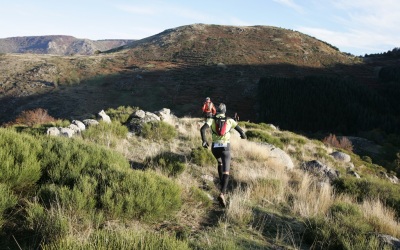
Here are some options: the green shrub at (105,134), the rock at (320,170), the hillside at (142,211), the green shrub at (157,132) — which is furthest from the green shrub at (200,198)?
the rock at (320,170)

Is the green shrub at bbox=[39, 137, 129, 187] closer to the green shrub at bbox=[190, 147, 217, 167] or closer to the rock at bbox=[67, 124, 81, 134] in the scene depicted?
the green shrub at bbox=[190, 147, 217, 167]

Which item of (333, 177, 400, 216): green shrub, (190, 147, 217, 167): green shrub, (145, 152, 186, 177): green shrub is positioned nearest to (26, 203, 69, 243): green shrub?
(145, 152, 186, 177): green shrub

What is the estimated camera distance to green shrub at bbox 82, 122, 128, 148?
10.8m

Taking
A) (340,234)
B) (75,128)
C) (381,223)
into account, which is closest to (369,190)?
(381,223)

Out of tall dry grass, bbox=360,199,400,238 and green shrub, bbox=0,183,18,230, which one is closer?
green shrub, bbox=0,183,18,230

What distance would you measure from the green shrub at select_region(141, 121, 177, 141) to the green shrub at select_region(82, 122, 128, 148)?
0.81 meters

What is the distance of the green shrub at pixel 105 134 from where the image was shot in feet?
35.4

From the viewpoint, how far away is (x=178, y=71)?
57938 mm

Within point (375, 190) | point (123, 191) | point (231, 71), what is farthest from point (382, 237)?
point (231, 71)

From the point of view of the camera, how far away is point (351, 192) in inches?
382

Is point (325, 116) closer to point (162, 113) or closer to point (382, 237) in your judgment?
point (162, 113)

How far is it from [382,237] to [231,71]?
179 ft

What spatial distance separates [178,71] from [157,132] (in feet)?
152

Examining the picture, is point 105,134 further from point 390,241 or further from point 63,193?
point 390,241
